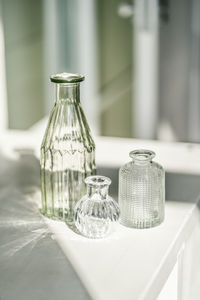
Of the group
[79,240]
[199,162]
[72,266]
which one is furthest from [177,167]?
[72,266]

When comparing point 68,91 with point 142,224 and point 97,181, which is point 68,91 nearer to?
point 97,181

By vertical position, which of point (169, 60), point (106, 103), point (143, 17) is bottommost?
point (106, 103)

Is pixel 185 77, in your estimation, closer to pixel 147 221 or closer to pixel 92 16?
pixel 92 16

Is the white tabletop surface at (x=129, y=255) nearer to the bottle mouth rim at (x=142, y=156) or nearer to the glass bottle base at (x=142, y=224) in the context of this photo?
the glass bottle base at (x=142, y=224)

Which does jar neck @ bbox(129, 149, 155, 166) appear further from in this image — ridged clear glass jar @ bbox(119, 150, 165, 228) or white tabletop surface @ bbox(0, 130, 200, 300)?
white tabletop surface @ bbox(0, 130, 200, 300)

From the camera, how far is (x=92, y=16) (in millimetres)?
3303

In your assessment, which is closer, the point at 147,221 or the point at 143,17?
the point at 147,221

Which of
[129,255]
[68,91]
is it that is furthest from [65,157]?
[129,255]

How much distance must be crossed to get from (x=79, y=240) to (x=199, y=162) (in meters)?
0.54

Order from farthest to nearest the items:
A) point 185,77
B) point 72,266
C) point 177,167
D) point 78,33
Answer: point 78,33 < point 185,77 < point 177,167 < point 72,266

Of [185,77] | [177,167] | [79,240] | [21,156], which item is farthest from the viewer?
[185,77]

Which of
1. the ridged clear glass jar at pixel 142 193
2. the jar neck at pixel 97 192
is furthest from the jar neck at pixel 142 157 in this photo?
the jar neck at pixel 97 192

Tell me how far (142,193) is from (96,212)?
4.7 inches

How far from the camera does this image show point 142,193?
4.12ft
